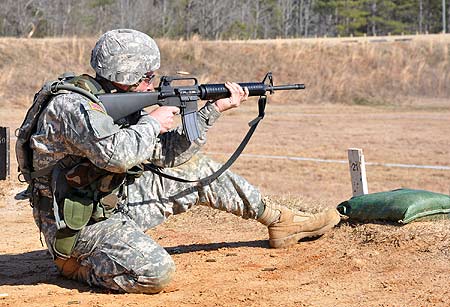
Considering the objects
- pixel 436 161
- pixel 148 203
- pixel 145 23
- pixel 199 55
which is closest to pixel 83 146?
pixel 148 203

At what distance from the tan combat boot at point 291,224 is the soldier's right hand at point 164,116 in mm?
1040

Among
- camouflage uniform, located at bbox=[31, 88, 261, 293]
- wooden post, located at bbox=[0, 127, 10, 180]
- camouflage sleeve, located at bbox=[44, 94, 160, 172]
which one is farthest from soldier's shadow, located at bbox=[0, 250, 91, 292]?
wooden post, located at bbox=[0, 127, 10, 180]

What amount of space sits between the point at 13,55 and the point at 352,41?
57.6ft

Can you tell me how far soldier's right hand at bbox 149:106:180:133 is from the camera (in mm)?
4508

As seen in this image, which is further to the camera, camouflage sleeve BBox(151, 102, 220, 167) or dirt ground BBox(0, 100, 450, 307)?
camouflage sleeve BBox(151, 102, 220, 167)

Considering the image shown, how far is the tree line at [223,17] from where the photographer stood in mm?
46969

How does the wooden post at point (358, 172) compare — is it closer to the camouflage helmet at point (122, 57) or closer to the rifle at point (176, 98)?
the rifle at point (176, 98)

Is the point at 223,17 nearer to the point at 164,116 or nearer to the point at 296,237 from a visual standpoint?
the point at 296,237

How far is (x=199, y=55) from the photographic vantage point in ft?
118

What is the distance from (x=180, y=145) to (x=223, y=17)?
2205 inches

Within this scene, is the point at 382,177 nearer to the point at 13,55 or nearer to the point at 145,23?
the point at 13,55

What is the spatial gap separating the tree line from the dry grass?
10534mm

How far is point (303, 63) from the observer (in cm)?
3709

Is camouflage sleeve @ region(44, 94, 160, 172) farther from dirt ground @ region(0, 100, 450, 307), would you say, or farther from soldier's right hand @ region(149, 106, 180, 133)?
dirt ground @ region(0, 100, 450, 307)
